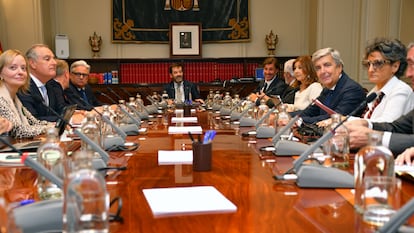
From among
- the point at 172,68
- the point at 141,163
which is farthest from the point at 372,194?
the point at 172,68

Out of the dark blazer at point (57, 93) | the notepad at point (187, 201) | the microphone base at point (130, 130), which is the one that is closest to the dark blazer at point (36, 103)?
the dark blazer at point (57, 93)

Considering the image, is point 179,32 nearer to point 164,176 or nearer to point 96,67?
point 96,67

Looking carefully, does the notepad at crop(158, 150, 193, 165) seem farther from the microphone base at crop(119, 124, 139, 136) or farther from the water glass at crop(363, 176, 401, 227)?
the water glass at crop(363, 176, 401, 227)

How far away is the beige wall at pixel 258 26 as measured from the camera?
674 cm

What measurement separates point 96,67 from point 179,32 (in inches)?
57.7

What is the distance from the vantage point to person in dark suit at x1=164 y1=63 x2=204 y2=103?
21.1ft

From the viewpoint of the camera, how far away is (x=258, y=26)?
769cm

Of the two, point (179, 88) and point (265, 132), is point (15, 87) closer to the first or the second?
point (265, 132)

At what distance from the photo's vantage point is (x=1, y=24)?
6777 mm

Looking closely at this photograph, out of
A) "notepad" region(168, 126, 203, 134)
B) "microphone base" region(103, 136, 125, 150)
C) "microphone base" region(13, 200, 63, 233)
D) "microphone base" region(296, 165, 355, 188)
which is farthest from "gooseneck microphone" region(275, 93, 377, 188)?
"notepad" region(168, 126, 203, 134)

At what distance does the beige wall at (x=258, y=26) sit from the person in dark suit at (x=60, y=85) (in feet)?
7.62

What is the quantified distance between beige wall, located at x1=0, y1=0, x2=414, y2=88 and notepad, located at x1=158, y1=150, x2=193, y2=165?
193 inches

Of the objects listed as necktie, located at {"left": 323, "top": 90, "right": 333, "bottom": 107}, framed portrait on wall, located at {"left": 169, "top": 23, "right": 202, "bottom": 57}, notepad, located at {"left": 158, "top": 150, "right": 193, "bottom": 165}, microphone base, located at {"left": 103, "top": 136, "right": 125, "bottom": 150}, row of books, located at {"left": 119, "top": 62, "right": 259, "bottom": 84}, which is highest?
framed portrait on wall, located at {"left": 169, "top": 23, "right": 202, "bottom": 57}

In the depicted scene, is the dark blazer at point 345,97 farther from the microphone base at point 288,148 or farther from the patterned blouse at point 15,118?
the patterned blouse at point 15,118
